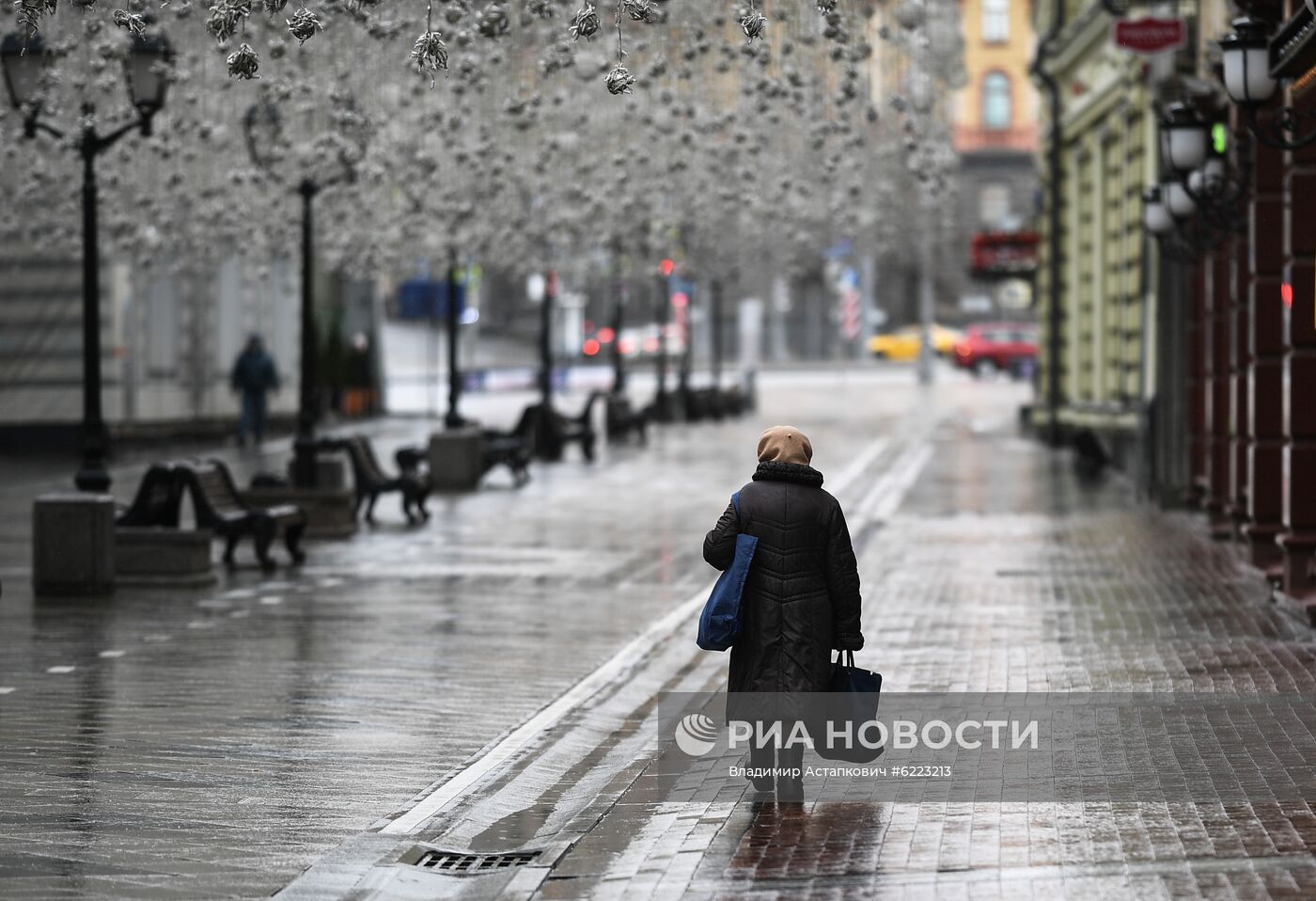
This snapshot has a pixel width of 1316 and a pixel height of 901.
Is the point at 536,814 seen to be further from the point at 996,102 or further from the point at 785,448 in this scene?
the point at 996,102

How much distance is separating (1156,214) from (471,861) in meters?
14.9

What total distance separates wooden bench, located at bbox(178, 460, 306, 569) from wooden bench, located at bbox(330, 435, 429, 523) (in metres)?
3.71

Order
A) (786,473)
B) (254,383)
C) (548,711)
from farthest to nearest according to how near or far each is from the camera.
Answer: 1. (254,383)
2. (548,711)
3. (786,473)

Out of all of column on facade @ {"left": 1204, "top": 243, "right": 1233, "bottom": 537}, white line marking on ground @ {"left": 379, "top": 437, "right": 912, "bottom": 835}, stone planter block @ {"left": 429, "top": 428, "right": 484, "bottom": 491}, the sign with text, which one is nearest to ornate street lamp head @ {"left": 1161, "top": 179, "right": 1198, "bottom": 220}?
column on facade @ {"left": 1204, "top": 243, "right": 1233, "bottom": 537}

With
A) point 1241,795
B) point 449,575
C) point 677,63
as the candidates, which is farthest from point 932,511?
point 1241,795

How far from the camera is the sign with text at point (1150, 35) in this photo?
75.5ft

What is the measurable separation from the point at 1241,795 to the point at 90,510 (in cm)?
956

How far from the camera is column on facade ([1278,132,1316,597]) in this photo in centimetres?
1480

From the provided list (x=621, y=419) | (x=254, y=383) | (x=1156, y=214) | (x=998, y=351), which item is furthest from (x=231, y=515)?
(x=998, y=351)

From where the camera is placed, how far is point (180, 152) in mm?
26391

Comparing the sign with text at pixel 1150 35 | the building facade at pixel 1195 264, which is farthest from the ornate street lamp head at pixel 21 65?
the sign with text at pixel 1150 35

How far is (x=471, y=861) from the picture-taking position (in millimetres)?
8211

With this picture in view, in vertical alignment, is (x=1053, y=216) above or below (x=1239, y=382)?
above

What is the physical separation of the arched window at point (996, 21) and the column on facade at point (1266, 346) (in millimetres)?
75551
